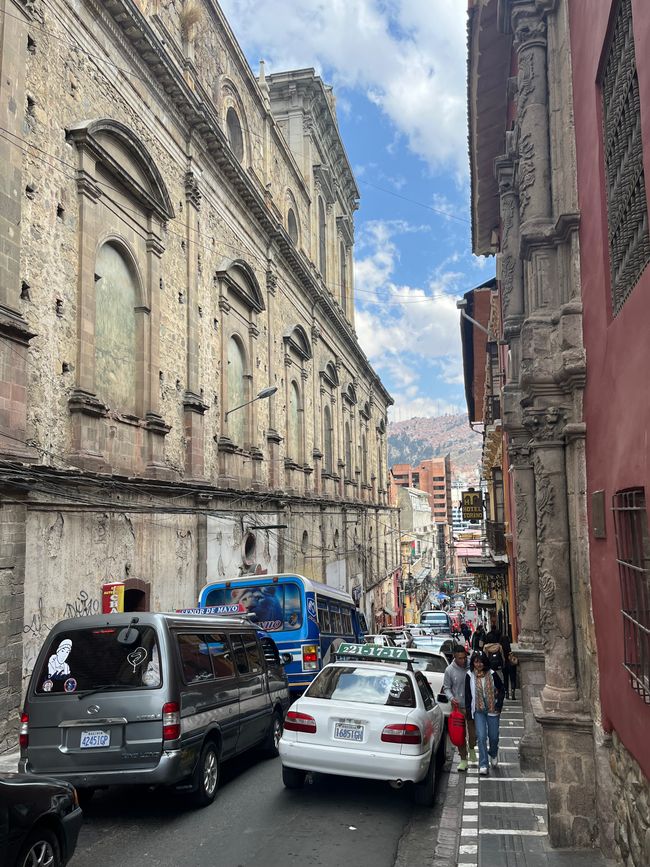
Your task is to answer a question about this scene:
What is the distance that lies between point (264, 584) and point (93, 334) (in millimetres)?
6006

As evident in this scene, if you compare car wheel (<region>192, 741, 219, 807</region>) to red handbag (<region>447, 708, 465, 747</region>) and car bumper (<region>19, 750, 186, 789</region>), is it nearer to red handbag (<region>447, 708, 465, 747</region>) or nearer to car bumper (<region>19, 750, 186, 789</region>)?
car bumper (<region>19, 750, 186, 789</region>)

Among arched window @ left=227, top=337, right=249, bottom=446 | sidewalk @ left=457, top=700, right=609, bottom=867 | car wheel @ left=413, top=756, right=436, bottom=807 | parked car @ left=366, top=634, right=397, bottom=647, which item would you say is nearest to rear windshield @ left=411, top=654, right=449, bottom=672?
sidewalk @ left=457, top=700, right=609, bottom=867

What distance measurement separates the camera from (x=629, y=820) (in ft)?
18.0

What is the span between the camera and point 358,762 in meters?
7.98

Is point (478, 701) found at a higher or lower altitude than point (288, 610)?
lower

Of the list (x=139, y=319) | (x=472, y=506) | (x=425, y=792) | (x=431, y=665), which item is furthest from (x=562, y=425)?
(x=472, y=506)

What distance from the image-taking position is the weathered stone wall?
195 inches

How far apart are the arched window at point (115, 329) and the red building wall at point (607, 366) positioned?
11660mm

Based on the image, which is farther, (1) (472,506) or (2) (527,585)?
(1) (472,506)

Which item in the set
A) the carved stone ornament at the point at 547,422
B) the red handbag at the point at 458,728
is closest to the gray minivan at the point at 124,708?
the red handbag at the point at 458,728

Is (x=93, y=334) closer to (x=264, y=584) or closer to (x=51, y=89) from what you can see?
(x=51, y=89)

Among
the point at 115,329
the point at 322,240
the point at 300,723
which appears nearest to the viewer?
the point at 300,723

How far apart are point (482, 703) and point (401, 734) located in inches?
83.5

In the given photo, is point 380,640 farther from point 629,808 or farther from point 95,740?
point 629,808
